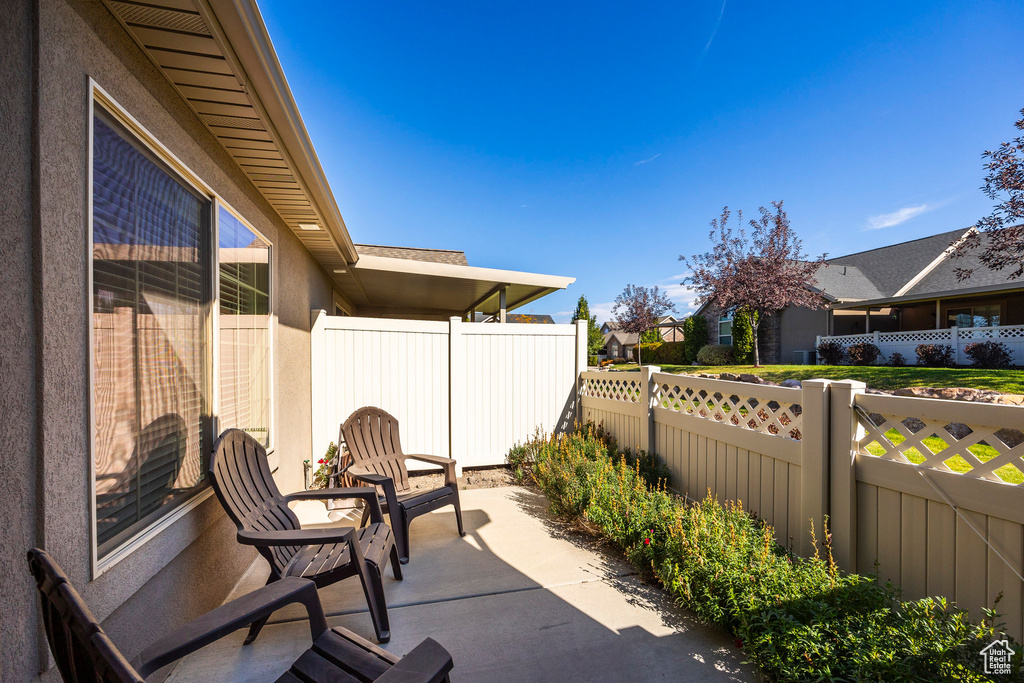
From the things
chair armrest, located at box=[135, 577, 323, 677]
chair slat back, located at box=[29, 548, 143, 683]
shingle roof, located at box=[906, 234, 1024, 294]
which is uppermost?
shingle roof, located at box=[906, 234, 1024, 294]

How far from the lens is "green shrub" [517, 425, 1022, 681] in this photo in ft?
5.16

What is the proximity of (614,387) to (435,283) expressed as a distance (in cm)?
334

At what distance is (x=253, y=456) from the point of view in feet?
8.66

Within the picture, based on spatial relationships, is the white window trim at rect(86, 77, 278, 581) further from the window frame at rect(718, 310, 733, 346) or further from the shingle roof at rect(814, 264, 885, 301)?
the window frame at rect(718, 310, 733, 346)

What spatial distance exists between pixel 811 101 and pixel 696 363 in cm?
1394

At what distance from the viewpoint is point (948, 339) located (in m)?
12.5

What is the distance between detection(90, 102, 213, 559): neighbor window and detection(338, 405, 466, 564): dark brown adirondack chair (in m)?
1.36

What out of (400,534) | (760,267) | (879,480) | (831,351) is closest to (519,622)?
(400,534)

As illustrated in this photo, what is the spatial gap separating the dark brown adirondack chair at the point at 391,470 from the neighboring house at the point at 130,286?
1041 millimetres

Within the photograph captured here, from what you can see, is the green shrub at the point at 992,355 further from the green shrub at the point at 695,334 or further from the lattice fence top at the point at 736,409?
the lattice fence top at the point at 736,409

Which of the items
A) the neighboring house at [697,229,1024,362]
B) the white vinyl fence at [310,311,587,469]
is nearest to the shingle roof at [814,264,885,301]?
the neighboring house at [697,229,1024,362]

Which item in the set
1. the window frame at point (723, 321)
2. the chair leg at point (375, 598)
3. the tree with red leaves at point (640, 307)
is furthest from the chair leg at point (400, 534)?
the tree with red leaves at point (640, 307)

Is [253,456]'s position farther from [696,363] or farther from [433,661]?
[696,363]

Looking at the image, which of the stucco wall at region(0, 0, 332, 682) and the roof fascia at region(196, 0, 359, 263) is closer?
the stucco wall at region(0, 0, 332, 682)
